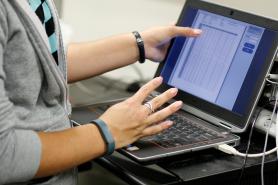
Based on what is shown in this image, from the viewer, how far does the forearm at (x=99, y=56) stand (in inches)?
45.3

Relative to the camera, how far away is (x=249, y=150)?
1.01m

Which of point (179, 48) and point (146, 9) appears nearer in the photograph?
point (179, 48)

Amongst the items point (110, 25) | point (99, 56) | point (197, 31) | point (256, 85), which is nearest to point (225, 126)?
point (256, 85)

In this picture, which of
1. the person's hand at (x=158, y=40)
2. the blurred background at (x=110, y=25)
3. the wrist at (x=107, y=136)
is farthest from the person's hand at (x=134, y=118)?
the blurred background at (x=110, y=25)

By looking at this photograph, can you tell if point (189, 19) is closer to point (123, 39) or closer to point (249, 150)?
point (123, 39)

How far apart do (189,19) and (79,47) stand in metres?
0.30

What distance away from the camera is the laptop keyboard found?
0.92 meters

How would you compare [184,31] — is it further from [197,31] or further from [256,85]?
[256,85]

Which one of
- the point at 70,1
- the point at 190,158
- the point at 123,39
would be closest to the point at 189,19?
the point at 123,39

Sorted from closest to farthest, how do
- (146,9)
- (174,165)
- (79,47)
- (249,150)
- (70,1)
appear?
(174,165), (249,150), (79,47), (146,9), (70,1)

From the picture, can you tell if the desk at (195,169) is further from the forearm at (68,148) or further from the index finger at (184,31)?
the index finger at (184,31)

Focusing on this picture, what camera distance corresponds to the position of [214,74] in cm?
108

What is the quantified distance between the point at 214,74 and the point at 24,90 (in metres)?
0.51

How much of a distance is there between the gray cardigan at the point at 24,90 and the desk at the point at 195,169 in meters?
0.14
